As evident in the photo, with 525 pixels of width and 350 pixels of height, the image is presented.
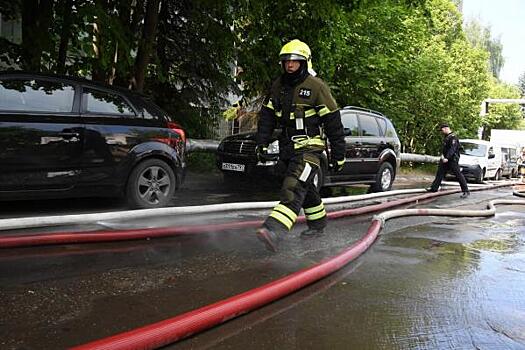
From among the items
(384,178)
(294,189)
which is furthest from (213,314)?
(384,178)

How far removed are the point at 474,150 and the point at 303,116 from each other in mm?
17591

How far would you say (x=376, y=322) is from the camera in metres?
3.37

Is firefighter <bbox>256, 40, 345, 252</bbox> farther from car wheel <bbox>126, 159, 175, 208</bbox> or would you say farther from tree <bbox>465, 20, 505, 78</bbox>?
tree <bbox>465, 20, 505, 78</bbox>

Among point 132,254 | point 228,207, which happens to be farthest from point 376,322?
point 228,207

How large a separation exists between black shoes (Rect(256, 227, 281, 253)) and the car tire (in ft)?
21.9

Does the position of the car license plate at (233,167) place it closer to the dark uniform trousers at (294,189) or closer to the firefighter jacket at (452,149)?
the dark uniform trousers at (294,189)

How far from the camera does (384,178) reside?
11.4 m

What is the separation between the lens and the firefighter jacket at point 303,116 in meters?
4.99

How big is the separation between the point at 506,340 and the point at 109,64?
24.9ft

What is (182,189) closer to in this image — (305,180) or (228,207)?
(228,207)

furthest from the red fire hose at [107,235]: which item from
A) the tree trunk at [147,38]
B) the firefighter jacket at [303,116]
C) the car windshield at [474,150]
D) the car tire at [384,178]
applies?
the car windshield at [474,150]

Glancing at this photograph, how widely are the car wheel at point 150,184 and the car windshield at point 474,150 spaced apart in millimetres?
16317

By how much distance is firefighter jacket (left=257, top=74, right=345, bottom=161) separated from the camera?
499 cm

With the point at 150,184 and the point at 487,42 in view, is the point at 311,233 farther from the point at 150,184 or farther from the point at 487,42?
the point at 487,42
